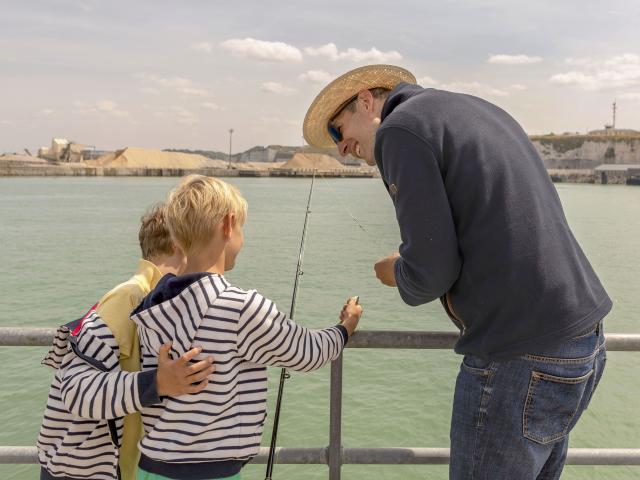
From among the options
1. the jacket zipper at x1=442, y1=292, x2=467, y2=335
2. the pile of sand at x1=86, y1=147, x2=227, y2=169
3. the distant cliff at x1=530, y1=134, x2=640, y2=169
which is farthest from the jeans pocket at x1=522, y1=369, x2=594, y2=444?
the distant cliff at x1=530, y1=134, x2=640, y2=169

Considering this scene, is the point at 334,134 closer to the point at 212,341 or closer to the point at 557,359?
the point at 212,341

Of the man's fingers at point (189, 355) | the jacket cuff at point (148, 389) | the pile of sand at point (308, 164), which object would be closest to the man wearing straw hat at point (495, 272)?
the man's fingers at point (189, 355)

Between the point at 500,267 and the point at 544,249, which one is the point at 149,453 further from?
the point at 544,249

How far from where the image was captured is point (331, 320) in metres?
11.2

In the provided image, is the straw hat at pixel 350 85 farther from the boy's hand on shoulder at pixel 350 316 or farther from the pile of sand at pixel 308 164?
the pile of sand at pixel 308 164

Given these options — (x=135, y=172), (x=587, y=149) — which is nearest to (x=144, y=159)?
(x=135, y=172)

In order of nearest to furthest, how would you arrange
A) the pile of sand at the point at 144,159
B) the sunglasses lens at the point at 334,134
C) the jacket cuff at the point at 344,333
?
the jacket cuff at the point at 344,333, the sunglasses lens at the point at 334,134, the pile of sand at the point at 144,159

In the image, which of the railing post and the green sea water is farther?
the green sea water

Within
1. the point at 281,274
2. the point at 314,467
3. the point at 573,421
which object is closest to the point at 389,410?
the point at 314,467

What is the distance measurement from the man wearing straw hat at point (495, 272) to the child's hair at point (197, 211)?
16.4 inches

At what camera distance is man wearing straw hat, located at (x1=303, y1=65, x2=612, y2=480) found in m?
1.47

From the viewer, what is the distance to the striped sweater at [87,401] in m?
1.59

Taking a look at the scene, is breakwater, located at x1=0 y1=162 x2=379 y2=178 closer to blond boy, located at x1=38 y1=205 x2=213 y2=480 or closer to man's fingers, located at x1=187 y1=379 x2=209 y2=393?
blond boy, located at x1=38 y1=205 x2=213 y2=480

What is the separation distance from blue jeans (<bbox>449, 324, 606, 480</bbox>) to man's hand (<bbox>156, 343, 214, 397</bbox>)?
2.02 ft
